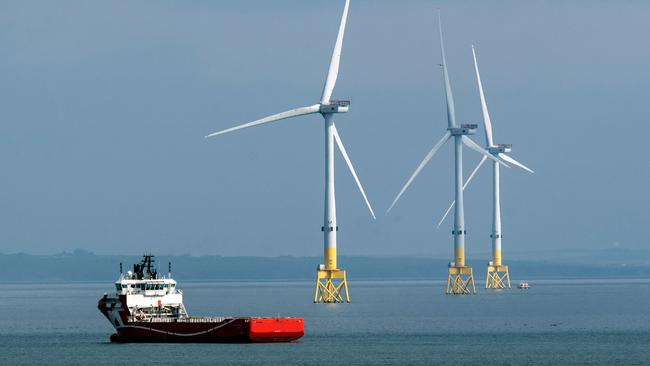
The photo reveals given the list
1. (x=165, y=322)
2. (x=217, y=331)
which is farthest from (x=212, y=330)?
(x=165, y=322)

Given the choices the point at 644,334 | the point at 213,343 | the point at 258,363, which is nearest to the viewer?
the point at 258,363

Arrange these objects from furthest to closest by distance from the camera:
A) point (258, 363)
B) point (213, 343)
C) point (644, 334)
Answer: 1. point (644, 334)
2. point (213, 343)
3. point (258, 363)

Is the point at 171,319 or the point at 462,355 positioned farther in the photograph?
the point at 171,319

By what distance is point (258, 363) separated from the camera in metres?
134

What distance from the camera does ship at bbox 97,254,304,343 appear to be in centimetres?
15412

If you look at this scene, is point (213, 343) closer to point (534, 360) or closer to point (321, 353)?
point (321, 353)

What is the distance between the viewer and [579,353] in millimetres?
150250

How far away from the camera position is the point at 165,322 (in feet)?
508

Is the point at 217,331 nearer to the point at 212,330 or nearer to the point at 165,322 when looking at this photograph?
the point at 212,330

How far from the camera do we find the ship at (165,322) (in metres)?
154

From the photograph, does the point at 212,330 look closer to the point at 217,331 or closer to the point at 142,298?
the point at 217,331

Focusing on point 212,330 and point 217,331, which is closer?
point 217,331

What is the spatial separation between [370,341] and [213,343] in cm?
1864

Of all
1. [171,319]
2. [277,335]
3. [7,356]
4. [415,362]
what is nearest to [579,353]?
[415,362]
